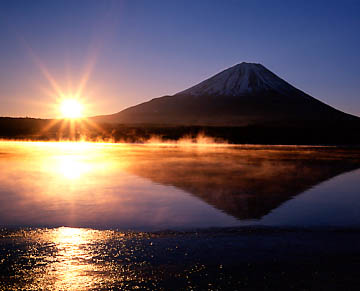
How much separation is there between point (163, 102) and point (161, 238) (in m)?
170

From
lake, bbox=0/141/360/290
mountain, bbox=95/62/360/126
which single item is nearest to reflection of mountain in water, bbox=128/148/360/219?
lake, bbox=0/141/360/290

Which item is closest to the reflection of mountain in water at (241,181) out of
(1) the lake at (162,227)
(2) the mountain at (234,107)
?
(1) the lake at (162,227)

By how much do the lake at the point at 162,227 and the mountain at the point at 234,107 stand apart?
110m

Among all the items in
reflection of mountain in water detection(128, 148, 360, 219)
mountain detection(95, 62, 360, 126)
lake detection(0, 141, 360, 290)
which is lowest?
lake detection(0, 141, 360, 290)

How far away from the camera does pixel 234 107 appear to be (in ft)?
514

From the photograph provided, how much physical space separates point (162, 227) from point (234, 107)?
152 m

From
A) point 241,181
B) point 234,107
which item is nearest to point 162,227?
point 241,181

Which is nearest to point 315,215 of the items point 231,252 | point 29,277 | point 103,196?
point 231,252

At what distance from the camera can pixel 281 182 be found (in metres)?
12.6

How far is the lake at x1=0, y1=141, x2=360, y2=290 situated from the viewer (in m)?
4.81

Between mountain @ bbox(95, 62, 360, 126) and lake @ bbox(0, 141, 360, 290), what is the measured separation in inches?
4312

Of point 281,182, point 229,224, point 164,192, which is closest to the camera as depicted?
point 229,224

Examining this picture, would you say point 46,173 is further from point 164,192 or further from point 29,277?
point 29,277

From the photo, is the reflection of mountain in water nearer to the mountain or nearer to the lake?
the lake
